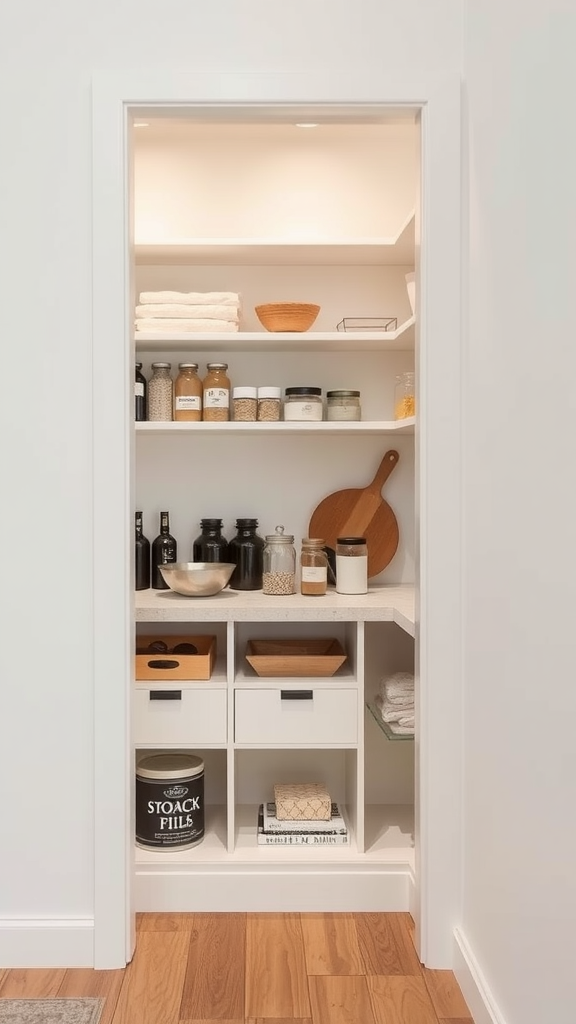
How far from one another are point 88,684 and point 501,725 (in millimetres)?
1033

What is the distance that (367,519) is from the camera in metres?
3.22

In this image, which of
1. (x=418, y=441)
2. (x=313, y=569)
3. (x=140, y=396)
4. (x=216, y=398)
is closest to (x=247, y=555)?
(x=313, y=569)

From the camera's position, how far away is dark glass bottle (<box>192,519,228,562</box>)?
312cm

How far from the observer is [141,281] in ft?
10.7

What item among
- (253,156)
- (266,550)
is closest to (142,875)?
(266,550)

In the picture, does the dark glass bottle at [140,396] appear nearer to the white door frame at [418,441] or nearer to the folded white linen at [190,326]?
the folded white linen at [190,326]

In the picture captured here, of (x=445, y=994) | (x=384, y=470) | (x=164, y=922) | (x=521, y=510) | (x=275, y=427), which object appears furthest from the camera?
(x=384, y=470)

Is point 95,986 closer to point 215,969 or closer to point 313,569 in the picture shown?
point 215,969

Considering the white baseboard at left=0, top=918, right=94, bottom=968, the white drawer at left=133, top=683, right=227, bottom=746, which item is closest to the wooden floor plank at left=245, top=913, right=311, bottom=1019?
the white baseboard at left=0, top=918, right=94, bottom=968

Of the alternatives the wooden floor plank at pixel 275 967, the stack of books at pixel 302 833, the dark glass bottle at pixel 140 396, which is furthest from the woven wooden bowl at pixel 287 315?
the wooden floor plank at pixel 275 967

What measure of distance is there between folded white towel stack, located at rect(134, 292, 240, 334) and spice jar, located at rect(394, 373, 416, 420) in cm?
57

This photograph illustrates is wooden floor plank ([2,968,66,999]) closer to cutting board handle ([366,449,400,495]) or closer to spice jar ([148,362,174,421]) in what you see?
spice jar ([148,362,174,421])

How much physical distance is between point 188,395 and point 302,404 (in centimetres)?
38

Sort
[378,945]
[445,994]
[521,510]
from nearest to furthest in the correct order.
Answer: [521,510]
[445,994]
[378,945]
